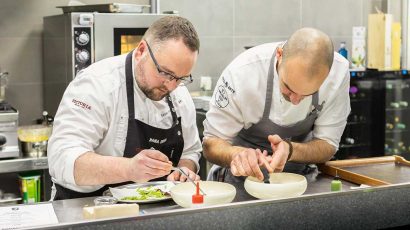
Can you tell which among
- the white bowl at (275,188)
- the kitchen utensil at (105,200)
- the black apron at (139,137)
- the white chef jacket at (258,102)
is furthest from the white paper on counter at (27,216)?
the white chef jacket at (258,102)

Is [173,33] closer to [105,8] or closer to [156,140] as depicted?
[156,140]

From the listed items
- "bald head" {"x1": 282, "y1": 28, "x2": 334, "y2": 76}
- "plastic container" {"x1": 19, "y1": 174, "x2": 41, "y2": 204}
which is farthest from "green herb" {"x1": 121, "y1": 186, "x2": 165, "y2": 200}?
"plastic container" {"x1": 19, "y1": 174, "x2": 41, "y2": 204}

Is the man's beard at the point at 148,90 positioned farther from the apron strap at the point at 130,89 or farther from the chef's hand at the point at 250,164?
the chef's hand at the point at 250,164

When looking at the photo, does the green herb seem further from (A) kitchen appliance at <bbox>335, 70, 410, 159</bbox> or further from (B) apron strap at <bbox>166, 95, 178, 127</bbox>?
(A) kitchen appliance at <bbox>335, 70, 410, 159</bbox>

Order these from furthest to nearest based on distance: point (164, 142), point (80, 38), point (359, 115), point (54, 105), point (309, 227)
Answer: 1. point (359, 115)
2. point (54, 105)
3. point (80, 38)
4. point (164, 142)
5. point (309, 227)

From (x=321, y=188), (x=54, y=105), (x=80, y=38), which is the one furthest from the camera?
(x=54, y=105)

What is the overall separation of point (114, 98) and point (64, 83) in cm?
171

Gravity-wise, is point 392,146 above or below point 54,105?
below

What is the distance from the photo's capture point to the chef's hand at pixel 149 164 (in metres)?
2.07

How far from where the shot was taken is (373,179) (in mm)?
2285

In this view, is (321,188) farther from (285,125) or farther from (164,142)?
(164,142)

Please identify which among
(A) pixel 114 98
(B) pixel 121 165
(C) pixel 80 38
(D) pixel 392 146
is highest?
(C) pixel 80 38

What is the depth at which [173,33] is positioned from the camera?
2.29m

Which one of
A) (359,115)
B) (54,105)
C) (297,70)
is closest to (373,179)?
(297,70)
